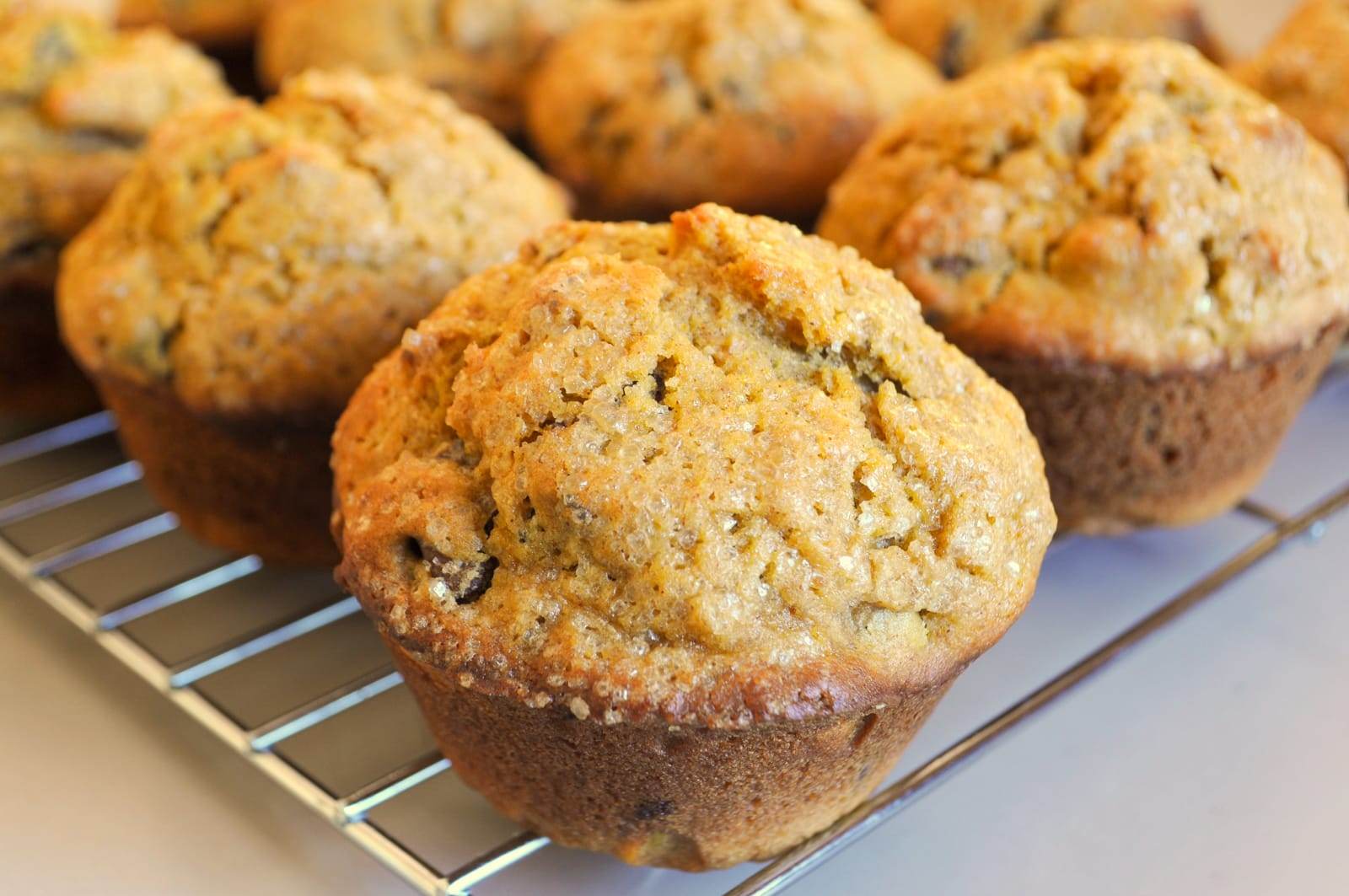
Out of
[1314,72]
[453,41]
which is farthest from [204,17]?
[1314,72]

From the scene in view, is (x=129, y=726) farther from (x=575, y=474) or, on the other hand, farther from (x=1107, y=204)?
(x=1107, y=204)

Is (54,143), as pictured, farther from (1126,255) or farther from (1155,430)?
(1155,430)

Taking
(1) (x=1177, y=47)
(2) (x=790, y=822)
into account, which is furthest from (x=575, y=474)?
(1) (x=1177, y=47)

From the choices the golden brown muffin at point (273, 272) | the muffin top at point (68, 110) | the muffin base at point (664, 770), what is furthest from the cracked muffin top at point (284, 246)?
the muffin base at point (664, 770)

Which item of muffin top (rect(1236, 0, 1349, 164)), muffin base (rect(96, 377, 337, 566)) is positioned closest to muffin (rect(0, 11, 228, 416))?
muffin base (rect(96, 377, 337, 566))

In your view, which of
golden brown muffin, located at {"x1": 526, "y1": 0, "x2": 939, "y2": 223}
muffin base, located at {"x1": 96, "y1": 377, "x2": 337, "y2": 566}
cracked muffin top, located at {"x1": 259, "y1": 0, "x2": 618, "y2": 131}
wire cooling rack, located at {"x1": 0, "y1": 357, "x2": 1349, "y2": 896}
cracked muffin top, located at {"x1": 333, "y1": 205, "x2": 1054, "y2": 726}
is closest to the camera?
cracked muffin top, located at {"x1": 333, "y1": 205, "x2": 1054, "y2": 726}

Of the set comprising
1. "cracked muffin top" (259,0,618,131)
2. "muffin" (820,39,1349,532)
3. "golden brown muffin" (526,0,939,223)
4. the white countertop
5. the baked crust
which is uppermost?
the baked crust

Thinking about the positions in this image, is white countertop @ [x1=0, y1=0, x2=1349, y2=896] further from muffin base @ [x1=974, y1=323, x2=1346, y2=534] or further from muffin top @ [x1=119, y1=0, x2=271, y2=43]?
muffin top @ [x1=119, y1=0, x2=271, y2=43]
